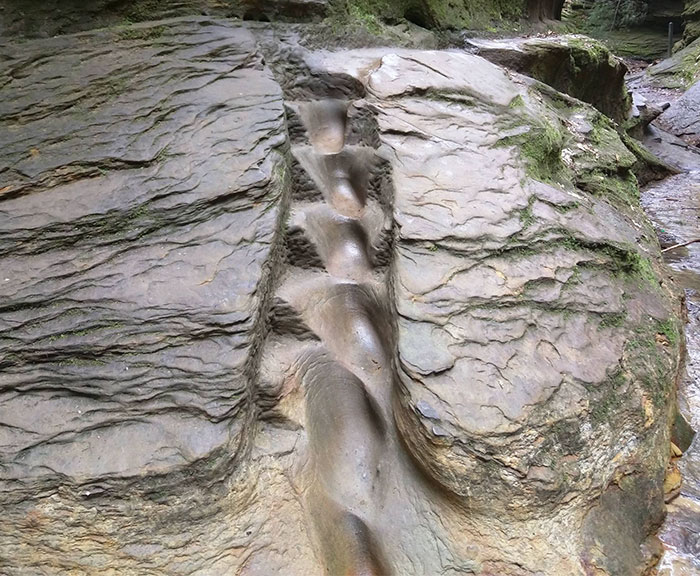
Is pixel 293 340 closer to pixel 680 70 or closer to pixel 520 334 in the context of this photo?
pixel 520 334

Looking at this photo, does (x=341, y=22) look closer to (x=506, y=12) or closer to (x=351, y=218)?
(x=351, y=218)

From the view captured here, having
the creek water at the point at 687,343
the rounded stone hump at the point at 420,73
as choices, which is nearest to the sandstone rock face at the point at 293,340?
the creek water at the point at 687,343

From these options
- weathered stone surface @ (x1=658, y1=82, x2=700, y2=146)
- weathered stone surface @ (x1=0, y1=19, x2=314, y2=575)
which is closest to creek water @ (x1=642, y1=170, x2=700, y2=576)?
weathered stone surface @ (x1=0, y1=19, x2=314, y2=575)

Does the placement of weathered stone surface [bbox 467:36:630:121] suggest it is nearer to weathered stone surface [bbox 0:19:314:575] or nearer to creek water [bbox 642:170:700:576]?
creek water [bbox 642:170:700:576]

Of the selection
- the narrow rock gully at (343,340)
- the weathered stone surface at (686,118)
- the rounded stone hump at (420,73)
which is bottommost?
the weathered stone surface at (686,118)

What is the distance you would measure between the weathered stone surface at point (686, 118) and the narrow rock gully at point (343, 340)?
29.6 ft

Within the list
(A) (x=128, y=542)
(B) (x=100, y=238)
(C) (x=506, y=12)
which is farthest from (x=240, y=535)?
(C) (x=506, y=12)

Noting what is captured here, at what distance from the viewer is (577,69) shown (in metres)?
6.28

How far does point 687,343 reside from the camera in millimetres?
Answer: 3828

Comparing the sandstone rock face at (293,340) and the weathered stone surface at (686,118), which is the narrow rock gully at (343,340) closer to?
the sandstone rock face at (293,340)

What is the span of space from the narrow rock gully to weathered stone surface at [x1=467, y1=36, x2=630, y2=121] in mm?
2854

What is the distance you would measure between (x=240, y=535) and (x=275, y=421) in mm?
515

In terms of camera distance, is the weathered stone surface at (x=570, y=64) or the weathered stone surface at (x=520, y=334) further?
the weathered stone surface at (x=570, y=64)

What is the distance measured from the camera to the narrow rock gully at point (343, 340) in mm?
2230
